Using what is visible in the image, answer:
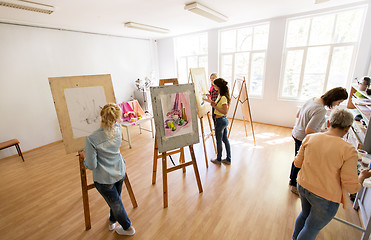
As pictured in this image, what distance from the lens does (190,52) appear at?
6555 millimetres

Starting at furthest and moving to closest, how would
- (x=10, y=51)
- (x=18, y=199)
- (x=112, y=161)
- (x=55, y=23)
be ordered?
(x=55, y=23), (x=10, y=51), (x=18, y=199), (x=112, y=161)

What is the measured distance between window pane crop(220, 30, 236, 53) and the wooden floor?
3.45 m

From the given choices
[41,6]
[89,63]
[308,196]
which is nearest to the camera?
[308,196]

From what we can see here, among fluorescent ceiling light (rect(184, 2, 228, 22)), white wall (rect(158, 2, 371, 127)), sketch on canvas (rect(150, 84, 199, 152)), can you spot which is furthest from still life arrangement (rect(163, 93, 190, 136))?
white wall (rect(158, 2, 371, 127))

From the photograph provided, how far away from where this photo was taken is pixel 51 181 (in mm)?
2883

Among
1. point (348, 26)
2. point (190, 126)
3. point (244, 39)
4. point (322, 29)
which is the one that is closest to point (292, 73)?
point (322, 29)

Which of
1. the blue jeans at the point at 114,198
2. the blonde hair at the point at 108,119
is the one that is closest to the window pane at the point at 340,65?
the blonde hair at the point at 108,119

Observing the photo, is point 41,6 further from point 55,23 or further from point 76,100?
point 76,100

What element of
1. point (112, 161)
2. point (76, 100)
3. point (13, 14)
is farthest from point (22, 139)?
point (112, 161)

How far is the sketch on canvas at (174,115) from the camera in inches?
78.5

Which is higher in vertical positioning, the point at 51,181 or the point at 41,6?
the point at 41,6

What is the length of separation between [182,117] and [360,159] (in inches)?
73.6

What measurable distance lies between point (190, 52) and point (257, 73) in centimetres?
273

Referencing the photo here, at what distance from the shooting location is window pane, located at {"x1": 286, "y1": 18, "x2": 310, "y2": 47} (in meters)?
4.14
